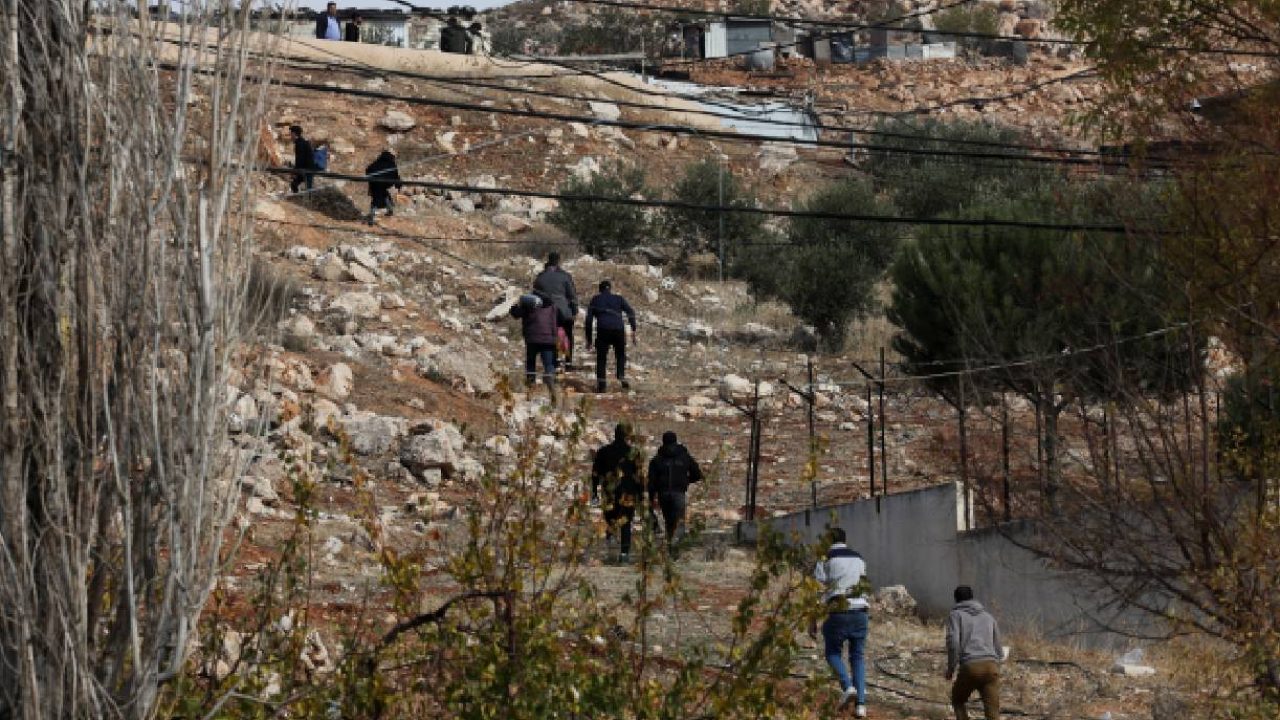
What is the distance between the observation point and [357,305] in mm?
29906

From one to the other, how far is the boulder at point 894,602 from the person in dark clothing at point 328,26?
2925cm

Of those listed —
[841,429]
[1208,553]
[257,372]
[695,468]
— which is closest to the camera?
[257,372]

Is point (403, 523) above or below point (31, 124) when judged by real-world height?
below

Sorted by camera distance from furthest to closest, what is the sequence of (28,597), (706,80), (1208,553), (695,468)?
(706,80)
(695,468)
(1208,553)
(28,597)

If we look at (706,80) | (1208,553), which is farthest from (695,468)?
(706,80)

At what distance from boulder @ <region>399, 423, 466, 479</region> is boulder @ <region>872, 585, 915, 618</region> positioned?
4732mm

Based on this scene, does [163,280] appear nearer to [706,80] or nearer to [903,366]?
[903,366]

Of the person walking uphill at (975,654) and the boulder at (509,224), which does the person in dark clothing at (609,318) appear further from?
the boulder at (509,224)

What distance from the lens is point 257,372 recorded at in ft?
25.6

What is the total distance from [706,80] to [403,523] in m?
43.5

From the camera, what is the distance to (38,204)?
727 cm

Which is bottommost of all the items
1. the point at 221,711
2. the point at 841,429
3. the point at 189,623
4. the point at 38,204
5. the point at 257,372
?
the point at 841,429

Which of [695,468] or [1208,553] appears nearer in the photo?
[1208,553]

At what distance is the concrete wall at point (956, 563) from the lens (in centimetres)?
1922
